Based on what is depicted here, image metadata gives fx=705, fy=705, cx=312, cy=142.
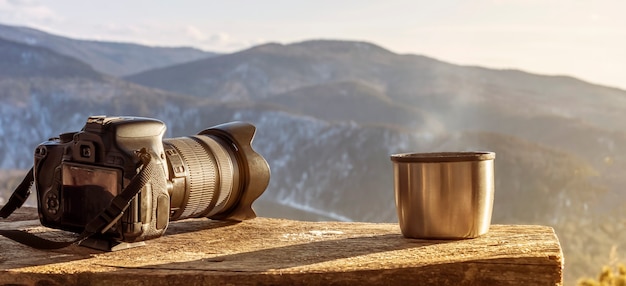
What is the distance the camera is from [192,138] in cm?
105

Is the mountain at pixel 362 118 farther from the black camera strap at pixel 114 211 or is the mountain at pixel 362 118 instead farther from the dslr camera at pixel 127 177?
the black camera strap at pixel 114 211

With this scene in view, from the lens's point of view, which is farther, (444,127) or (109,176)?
(444,127)

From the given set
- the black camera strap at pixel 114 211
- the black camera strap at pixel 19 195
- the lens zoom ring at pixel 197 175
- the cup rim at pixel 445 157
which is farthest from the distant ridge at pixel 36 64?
the cup rim at pixel 445 157

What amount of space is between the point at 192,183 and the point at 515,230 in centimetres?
44

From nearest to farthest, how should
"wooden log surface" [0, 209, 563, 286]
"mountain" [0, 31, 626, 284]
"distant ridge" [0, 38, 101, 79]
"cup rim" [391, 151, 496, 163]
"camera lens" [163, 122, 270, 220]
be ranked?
"wooden log surface" [0, 209, 563, 286]
"cup rim" [391, 151, 496, 163]
"camera lens" [163, 122, 270, 220]
"mountain" [0, 31, 626, 284]
"distant ridge" [0, 38, 101, 79]

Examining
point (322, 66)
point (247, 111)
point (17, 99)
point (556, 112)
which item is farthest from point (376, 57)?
point (17, 99)

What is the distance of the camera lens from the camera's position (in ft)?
3.14

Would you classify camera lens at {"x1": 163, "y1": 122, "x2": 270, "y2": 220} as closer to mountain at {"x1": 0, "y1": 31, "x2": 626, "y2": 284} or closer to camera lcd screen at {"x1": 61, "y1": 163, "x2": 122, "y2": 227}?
camera lcd screen at {"x1": 61, "y1": 163, "x2": 122, "y2": 227}

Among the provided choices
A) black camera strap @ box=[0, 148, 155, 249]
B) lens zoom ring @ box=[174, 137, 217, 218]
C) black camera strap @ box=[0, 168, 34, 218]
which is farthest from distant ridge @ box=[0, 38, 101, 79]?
black camera strap @ box=[0, 148, 155, 249]

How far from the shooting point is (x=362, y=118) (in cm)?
897

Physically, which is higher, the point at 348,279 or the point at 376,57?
the point at 376,57

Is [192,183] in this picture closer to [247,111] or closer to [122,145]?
[122,145]

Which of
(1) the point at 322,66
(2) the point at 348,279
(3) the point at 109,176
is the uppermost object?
(1) the point at 322,66

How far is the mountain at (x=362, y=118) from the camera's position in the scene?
20.4 ft
